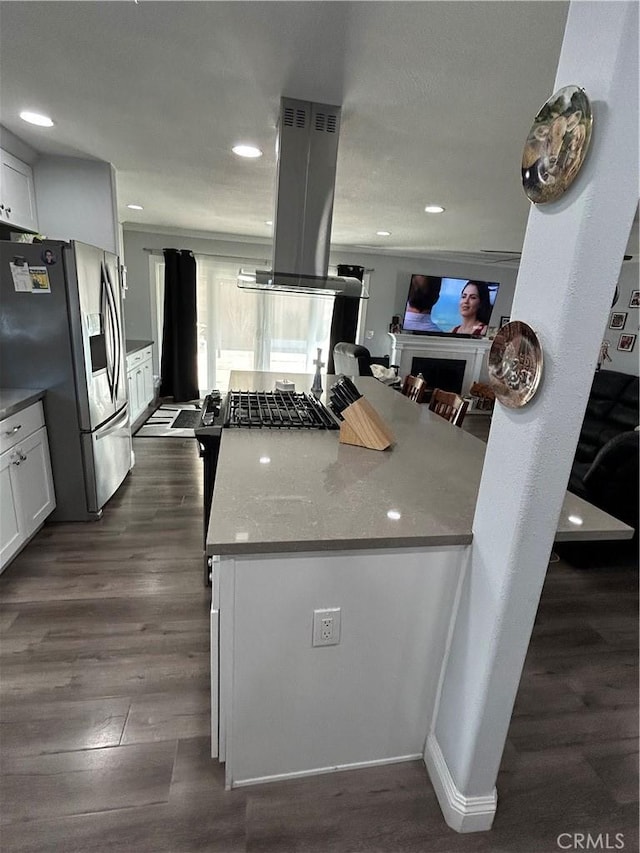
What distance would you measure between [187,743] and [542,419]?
5.26 feet

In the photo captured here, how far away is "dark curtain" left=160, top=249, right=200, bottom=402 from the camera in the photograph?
18.4ft

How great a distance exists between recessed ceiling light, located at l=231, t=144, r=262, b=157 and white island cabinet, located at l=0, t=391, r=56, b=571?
191 cm

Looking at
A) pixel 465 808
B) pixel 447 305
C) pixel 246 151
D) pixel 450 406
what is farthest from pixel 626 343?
pixel 465 808

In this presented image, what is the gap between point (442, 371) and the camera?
684cm

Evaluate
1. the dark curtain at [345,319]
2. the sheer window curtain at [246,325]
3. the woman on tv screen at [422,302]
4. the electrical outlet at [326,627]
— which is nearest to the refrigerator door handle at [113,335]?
the electrical outlet at [326,627]

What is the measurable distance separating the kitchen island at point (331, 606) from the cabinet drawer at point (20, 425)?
1420mm

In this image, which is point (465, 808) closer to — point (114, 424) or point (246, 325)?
point (114, 424)

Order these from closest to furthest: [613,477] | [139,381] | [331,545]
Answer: [331,545] → [613,477] → [139,381]

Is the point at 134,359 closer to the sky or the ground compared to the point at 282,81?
closer to the ground

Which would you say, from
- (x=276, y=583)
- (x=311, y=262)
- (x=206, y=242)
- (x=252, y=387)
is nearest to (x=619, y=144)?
(x=276, y=583)

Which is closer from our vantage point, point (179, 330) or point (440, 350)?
point (179, 330)

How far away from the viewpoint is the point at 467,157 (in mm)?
2342

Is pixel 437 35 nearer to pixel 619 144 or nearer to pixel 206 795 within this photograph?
pixel 619 144

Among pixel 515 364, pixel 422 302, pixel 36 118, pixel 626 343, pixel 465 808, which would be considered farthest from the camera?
pixel 422 302
